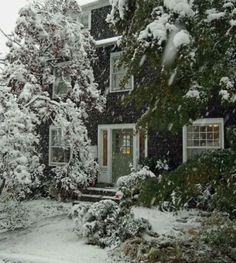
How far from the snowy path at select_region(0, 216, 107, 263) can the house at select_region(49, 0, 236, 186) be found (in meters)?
4.62

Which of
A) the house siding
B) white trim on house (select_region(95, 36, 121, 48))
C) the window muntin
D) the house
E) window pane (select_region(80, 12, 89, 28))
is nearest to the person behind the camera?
the window muntin

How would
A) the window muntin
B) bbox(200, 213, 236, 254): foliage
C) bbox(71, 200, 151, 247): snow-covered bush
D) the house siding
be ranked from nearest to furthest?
bbox(200, 213, 236, 254): foliage
bbox(71, 200, 151, 247): snow-covered bush
the window muntin
the house siding

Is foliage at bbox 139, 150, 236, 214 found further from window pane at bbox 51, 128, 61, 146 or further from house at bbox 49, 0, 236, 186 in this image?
window pane at bbox 51, 128, 61, 146

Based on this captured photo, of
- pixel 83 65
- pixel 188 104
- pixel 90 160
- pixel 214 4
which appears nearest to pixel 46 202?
pixel 90 160

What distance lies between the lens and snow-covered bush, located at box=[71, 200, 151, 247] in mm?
9641

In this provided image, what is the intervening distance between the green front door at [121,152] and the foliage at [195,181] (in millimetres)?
8712

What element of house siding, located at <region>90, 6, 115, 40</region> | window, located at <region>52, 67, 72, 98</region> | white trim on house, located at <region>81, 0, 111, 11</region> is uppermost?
white trim on house, located at <region>81, 0, 111, 11</region>

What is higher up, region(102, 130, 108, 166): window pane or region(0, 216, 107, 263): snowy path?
region(102, 130, 108, 166): window pane

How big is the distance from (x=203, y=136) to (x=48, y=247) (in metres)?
6.96

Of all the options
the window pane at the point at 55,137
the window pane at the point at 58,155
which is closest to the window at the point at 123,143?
the window pane at the point at 58,155

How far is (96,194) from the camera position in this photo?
596 inches

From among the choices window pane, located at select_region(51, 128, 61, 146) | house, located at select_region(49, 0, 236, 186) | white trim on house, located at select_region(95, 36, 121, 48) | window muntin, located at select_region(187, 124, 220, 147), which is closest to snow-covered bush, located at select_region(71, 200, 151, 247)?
house, located at select_region(49, 0, 236, 186)

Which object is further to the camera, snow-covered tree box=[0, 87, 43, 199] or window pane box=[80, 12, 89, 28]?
window pane box=[80, 12, 89, 28]

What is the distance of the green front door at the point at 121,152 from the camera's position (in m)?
16.3
